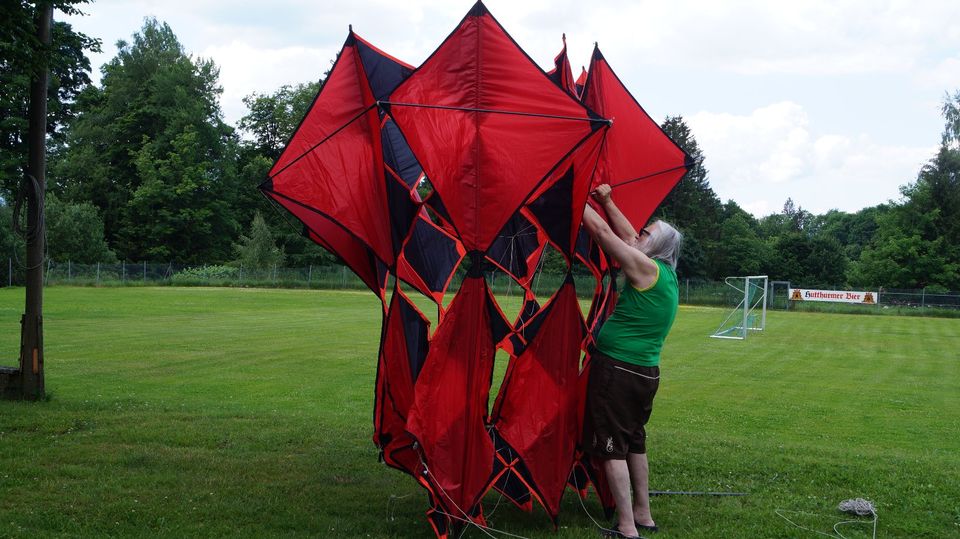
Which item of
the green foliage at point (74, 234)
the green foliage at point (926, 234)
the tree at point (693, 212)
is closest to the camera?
the green foliage at point (74, 234)

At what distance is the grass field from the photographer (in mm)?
5969

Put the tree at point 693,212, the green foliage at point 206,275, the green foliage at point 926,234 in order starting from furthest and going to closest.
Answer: the tree at point 693,212 → the green foliage at point 926,234 → the green foliage at point 206,275

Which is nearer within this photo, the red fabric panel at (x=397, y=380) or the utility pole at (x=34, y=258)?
the red fabric panel at (x=397, y=380)

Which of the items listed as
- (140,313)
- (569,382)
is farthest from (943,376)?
(140,313)

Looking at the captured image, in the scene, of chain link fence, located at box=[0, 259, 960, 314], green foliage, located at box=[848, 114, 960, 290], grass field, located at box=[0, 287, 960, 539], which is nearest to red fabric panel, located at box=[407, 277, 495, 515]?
grass field, located at box=[0, 287, 960, 539]

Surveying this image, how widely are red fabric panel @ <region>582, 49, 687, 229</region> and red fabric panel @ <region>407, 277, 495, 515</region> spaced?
6.53 feet

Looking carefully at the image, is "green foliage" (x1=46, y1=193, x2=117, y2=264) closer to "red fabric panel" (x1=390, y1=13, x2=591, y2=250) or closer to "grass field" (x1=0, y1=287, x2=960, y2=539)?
"grass field" (x1=0, y1=287, x2=960, y2=539)

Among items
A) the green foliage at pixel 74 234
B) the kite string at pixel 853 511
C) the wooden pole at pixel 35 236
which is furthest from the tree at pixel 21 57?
the green foliage at pixel 74 234

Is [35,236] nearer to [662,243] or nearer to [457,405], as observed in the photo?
[457,405]

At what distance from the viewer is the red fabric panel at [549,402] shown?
230 inches

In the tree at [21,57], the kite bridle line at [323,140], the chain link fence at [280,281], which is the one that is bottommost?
the chain link fence at [280,281]

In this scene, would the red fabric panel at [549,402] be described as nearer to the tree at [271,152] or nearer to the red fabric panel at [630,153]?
the red fabric panel at [630,153]

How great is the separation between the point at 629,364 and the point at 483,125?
187 centimetres

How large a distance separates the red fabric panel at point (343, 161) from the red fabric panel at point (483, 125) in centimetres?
91
